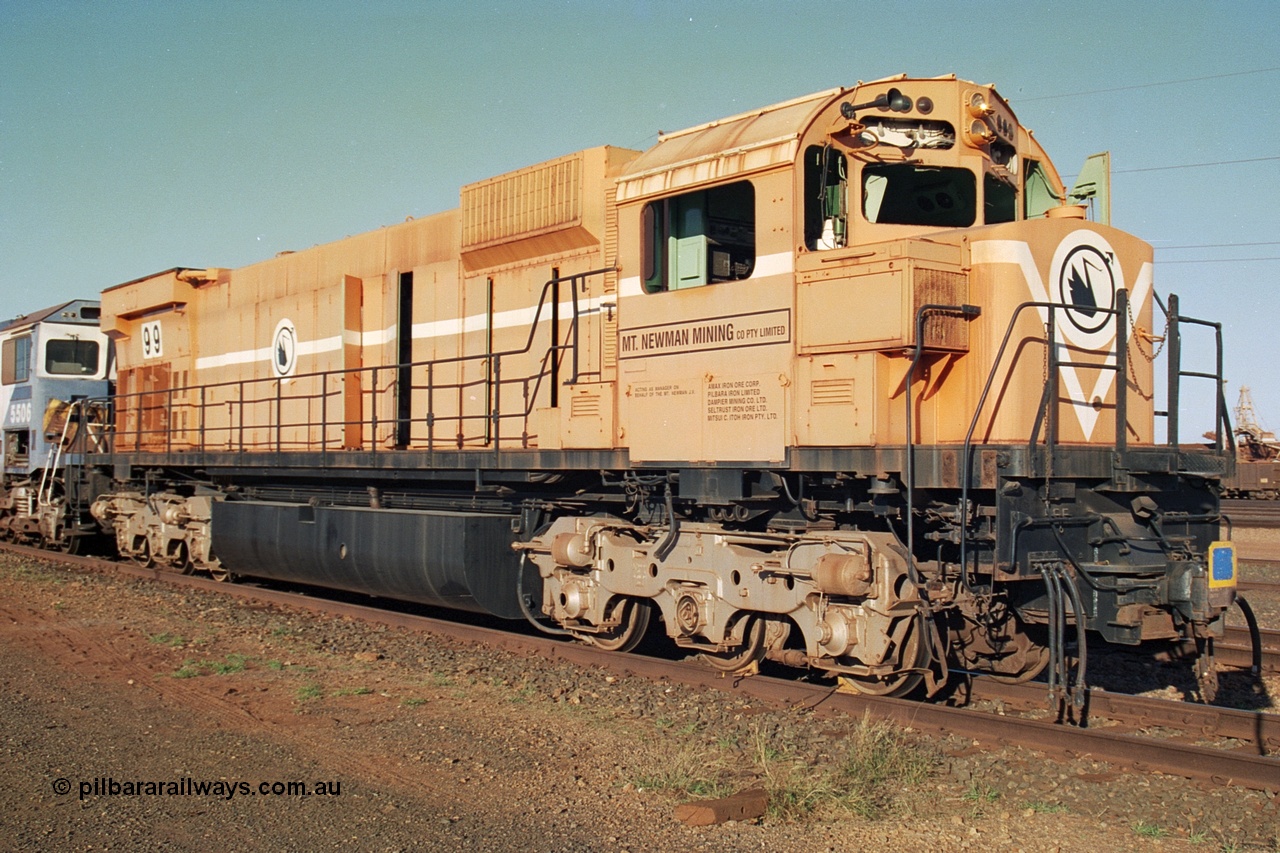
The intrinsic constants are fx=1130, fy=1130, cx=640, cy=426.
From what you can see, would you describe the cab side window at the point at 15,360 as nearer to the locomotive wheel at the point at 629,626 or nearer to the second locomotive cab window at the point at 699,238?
the locomotive wheel at the point at 629,626

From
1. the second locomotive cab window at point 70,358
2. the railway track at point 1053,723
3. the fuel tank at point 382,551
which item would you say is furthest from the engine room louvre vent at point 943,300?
the second locomotive cab window at point 70,358

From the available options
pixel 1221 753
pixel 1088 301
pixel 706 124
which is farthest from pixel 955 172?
pixel 1221 753

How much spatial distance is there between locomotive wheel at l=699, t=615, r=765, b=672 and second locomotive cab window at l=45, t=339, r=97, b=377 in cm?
1481

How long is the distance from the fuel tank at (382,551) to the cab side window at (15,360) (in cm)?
761

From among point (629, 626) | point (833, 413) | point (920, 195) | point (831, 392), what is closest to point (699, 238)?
point (920, 195)

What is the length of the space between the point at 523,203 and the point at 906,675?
545 centimetres

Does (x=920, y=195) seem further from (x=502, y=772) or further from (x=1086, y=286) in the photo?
(x=502, y=772)

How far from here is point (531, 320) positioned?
1043 centimetres

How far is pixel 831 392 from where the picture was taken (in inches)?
288

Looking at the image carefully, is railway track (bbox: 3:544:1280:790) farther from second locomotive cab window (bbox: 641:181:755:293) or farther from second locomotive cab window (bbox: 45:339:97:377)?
second locomotive cab window (bbox: 45:339:97:377)

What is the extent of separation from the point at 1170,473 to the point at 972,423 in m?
1.77

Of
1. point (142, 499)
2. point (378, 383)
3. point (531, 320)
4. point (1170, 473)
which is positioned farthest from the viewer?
point (142, 499)

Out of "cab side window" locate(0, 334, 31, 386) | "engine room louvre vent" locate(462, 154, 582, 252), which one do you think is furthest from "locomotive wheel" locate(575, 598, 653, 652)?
"cab side window" locate(0, 334, 31, 386)

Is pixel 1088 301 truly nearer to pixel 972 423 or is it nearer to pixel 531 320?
pixel 972 423
